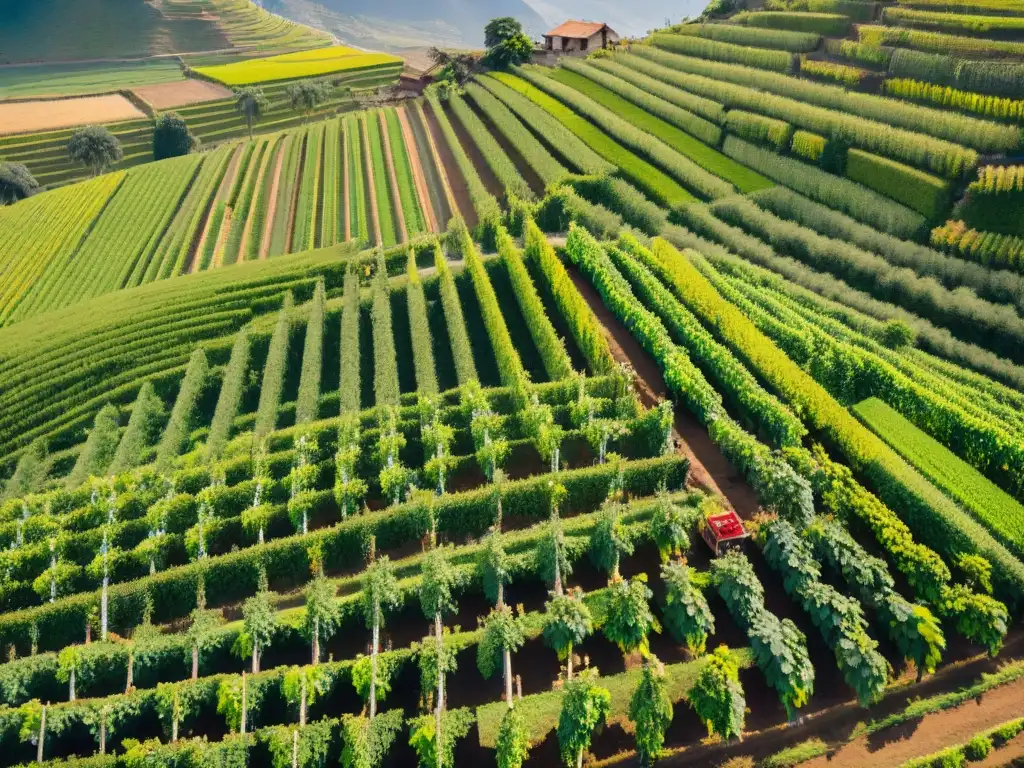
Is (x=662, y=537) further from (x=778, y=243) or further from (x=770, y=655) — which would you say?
(x=778, y=243)

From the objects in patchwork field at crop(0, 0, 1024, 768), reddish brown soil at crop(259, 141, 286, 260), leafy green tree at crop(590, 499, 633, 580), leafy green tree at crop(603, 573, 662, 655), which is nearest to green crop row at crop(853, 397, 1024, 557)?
patchwork field at crop(0, 0, 1024, 768)

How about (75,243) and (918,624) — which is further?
(75,243)

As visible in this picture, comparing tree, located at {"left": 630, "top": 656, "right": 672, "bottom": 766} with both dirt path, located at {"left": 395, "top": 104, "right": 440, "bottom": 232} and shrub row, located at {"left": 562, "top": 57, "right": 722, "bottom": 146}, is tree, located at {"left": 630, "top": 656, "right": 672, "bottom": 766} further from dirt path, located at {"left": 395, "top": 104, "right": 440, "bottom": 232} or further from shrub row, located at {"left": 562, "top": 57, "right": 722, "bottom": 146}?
shrub row, located at {"left": 562, "top": 57, "right": 722, "bottom": 146}

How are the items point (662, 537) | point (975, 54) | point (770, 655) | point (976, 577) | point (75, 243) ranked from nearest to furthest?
point (770, 655), point (976, 577), point (662, 537), point (975, 54), point (75, 243)

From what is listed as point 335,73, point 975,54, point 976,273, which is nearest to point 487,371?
point 976,273

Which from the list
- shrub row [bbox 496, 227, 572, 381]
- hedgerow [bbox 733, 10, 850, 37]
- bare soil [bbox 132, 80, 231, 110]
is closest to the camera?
shrub row [bbox 496, 227, 572, 381]

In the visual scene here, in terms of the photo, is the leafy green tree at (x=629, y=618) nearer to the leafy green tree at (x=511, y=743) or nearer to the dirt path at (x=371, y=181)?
the leafy green tree at (x=511, y=743)

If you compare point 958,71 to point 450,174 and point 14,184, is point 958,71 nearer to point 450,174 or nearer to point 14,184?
point 450,174

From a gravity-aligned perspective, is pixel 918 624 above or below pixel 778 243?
below

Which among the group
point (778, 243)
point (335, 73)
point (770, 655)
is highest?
point (335, 73)
